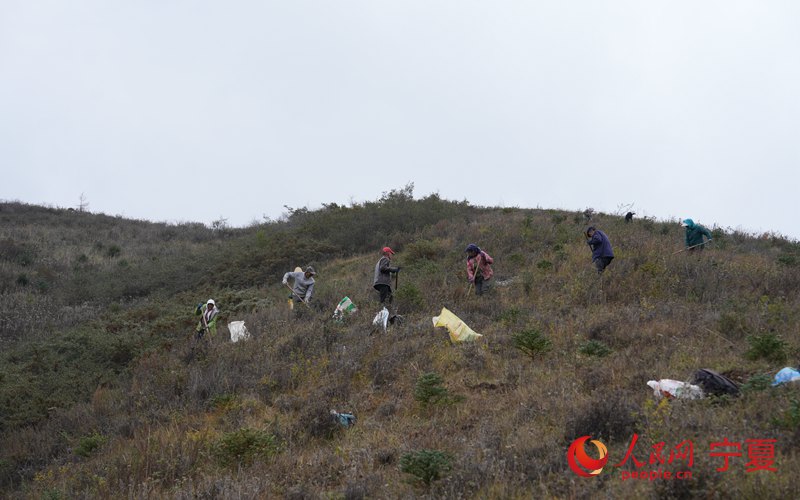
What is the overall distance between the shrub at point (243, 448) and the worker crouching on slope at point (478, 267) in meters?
6.66

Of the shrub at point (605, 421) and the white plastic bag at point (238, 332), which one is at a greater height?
the shrub at point (605, 421)

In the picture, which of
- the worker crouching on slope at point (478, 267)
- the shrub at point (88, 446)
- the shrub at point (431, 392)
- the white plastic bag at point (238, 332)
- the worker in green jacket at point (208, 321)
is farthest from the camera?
the worker in green jacket at point (208, 321)

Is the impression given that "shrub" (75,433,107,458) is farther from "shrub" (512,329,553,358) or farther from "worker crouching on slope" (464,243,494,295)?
"worker crouching on slope" (464,243,494,295)

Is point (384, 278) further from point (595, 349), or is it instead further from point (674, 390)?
point (674, 390)

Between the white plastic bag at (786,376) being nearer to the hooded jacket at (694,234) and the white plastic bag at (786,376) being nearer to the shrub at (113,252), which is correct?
the hooded jacket at (694,234)

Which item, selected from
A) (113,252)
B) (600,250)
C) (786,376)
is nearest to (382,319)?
(600,250)

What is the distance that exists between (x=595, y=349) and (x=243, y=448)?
395cm

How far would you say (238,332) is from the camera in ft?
36.7

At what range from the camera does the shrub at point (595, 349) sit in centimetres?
683

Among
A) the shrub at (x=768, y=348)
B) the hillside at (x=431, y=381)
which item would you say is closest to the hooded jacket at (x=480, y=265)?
the hillside at (x=431, y=381)

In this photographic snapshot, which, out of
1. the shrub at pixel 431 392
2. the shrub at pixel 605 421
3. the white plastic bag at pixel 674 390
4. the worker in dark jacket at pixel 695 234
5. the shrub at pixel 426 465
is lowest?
the shrub at pixel 426 465

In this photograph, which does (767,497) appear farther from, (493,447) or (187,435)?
(187,435)

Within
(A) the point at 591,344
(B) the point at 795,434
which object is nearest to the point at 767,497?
(B) the point at 795,434

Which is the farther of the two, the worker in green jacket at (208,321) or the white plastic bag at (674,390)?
the worker in green jacket at (208,321)
